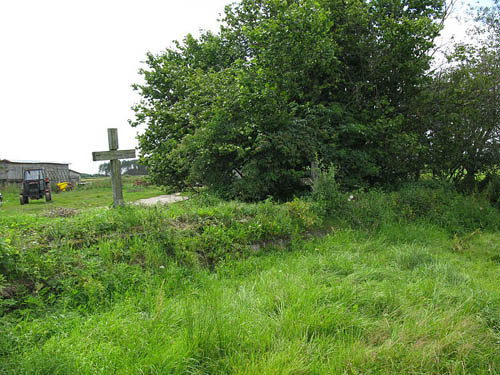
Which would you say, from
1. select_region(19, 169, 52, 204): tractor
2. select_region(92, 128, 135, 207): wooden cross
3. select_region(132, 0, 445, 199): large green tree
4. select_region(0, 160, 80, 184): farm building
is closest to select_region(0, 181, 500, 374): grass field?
select_region(92, 128, 135, 207): wooden cross

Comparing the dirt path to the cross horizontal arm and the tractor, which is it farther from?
the tractor

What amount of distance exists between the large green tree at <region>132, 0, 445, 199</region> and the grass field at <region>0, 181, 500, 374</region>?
9.72 feet

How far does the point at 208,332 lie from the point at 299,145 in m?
6.64

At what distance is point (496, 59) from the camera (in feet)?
31.9

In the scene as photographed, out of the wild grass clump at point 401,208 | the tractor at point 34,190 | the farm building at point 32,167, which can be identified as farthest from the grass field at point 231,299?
the farm building at point 32,167

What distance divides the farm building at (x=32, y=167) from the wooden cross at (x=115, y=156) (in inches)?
803

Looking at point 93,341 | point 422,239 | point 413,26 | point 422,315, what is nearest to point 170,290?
point 93,341

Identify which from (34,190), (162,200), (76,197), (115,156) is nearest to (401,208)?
(115,156)

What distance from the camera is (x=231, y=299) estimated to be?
128 inches

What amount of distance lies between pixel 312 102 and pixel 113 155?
20.6 ft

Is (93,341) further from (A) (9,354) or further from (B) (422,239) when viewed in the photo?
(B) (422,239)

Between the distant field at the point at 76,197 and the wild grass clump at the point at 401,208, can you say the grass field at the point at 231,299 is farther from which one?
the distant field at the point at 76,197

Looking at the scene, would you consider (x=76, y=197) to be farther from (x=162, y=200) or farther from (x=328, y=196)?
(x=328, y=196)

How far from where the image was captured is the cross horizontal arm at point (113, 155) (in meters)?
6.11
